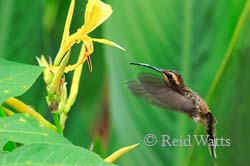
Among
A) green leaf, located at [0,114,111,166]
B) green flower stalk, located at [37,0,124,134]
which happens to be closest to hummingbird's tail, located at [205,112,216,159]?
green flower stalk, located at [37,0,124,134]

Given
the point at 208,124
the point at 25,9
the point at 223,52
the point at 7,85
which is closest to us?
the point at 7,85

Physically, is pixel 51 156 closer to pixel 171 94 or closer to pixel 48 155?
pixel 48 155

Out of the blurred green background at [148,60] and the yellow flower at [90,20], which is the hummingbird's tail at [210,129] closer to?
the blurred green background at [148,60]

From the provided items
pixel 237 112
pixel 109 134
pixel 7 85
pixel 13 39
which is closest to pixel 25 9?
pixel 13 39

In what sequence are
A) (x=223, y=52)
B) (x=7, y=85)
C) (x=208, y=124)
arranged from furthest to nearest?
(x=223, y=52) < (x=208, y=124) < (x=7, y=85)

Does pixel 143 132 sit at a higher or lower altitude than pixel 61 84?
lower

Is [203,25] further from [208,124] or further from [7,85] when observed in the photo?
[7,85]
